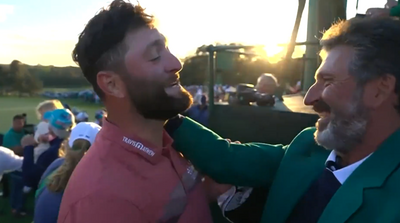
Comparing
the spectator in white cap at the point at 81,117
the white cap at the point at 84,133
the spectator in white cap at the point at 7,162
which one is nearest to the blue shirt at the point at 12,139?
the spectator in white cap at the point at 81,117

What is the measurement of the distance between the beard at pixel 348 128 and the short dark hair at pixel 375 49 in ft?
0.26

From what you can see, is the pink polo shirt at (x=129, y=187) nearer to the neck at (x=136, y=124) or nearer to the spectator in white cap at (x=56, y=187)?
the neck at (x=136, y=124)

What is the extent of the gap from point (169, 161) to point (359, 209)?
0.63m

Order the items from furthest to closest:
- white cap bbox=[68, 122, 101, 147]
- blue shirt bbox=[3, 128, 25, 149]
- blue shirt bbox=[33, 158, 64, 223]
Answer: blue shirt bbox=[3, 128, 25, 149] < white cap bbox=[68, 122, 101, 147] < blue shirt bbox=[33, 158, 64, 223]

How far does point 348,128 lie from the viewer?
1409mm

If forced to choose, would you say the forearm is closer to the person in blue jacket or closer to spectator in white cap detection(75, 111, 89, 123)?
the person in blue jacket

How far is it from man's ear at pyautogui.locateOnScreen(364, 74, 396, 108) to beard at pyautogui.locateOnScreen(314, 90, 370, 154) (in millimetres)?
26

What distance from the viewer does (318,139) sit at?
1467 millimetres

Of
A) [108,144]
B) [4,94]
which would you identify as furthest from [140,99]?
[4,94]

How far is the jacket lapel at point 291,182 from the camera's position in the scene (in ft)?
4.93

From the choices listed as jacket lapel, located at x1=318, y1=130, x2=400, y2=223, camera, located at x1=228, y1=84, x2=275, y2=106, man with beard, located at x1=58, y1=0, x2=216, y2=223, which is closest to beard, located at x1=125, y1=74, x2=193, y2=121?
man with beard, located at x1=58, y1=0, x2=216, y2=223

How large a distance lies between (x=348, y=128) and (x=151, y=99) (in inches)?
26.4

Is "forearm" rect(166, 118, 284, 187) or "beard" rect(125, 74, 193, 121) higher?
"beard" rect(125, 74, 193, 121)

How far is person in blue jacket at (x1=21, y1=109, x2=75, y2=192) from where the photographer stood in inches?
160
